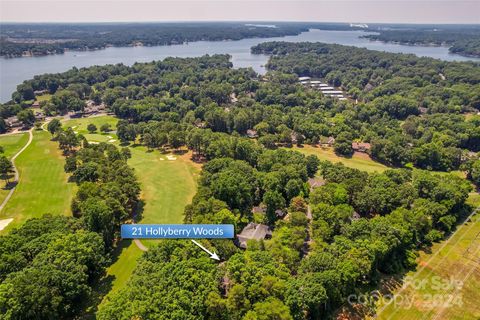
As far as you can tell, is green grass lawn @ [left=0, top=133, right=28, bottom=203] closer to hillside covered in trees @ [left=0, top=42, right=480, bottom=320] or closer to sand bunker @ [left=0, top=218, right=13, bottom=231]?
hillside covered in trees @ [left=0, top=42, right=480, bottom=320]

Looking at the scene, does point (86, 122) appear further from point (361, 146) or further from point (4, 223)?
point (361, 146)

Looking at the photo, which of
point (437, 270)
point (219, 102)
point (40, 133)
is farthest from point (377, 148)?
Answer: point (40, 133)

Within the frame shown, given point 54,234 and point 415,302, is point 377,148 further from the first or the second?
point 54,234

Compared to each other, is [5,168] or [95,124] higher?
[5,168]

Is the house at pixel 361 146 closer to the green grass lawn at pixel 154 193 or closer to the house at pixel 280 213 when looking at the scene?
the house at pixel 280 213

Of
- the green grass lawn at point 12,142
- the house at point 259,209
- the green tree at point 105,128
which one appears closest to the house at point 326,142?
the house at point 259,209

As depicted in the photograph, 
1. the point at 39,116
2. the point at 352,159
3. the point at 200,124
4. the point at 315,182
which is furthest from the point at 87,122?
the point at 352,159
